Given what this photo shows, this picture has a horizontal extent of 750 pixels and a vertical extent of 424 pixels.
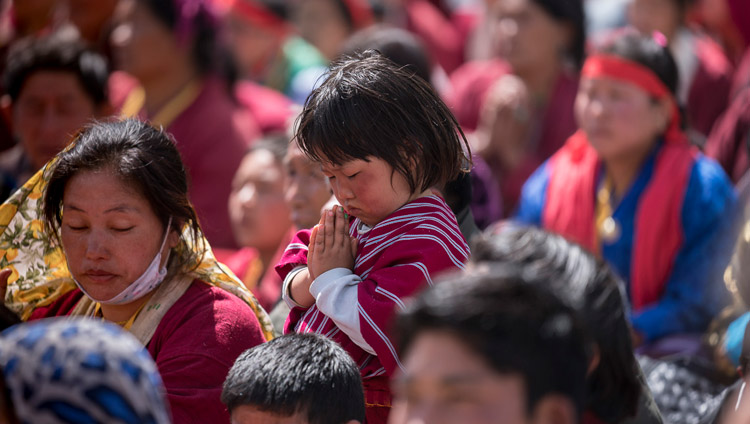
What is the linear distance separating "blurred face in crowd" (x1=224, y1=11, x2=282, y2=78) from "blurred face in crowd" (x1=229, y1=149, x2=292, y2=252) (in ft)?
10.3

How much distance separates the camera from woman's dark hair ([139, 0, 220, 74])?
18.9ft

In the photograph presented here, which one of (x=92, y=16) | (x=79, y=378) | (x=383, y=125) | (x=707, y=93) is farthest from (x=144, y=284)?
(x=92, y=16)

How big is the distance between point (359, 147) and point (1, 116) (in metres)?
3.47

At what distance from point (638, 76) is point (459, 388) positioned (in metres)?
3.38

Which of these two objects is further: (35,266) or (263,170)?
(263,170)

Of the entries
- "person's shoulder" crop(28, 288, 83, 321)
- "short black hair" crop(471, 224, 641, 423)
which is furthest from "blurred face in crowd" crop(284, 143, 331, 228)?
"short black hair" crop(471, 224, 641, 423)

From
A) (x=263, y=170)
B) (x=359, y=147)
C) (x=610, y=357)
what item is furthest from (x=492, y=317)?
(x=263, y=170)

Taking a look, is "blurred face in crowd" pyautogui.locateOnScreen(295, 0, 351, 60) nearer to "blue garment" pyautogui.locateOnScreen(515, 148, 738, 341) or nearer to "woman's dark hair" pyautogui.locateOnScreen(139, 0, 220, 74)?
"woman's dark hair" pyautogui.locateOnScreen(139, 0, 220, 74)

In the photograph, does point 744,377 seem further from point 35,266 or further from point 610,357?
point 35,266

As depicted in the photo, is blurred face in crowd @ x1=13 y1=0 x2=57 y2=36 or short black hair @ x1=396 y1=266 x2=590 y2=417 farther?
blurred face in crowd @ x1=13 y1=0 x2=57 y2=36

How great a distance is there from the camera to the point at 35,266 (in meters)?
3.10

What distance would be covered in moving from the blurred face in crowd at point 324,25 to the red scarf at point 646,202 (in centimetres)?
334

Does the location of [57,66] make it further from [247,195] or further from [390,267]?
[390,267]

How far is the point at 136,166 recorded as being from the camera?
279 cm
